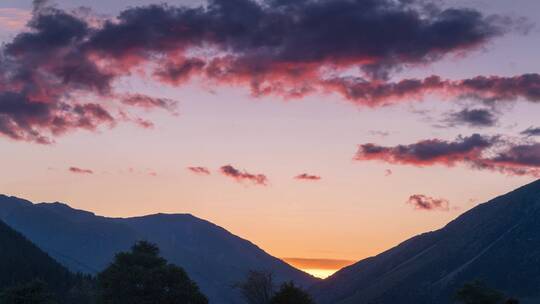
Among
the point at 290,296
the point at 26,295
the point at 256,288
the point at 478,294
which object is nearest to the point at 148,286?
the point at 26,295

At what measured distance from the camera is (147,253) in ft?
513

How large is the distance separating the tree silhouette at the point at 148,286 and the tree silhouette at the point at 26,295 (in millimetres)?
14100

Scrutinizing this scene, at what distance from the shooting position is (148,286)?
13488 cm

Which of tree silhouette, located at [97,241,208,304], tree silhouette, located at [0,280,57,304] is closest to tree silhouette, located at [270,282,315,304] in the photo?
tree silhouette, located at [97,241,208,304]

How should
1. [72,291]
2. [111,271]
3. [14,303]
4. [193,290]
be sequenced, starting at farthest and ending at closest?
[72,291] → [111,271] → [193,290] → [14,303]

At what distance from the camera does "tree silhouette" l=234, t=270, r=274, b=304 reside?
125m

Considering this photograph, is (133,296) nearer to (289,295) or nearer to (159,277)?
(159,277)

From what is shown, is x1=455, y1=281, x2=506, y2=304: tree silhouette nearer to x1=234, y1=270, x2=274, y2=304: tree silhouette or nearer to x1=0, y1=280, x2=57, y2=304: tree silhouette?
x1=234, y1=270, x2=274, y2=304: tree silhouette

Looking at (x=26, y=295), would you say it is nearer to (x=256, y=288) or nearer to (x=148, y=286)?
(x=148, y=286)

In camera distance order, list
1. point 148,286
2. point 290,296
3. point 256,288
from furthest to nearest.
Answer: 1. point 148,286
2. point 256,288
3. point 290,296

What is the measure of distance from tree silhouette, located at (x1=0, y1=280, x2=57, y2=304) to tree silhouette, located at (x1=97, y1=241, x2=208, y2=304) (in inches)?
555

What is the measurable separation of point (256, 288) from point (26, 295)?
41077mm

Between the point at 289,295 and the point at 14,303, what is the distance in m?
49.5

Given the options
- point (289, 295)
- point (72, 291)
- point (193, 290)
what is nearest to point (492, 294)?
point (289, 295)
